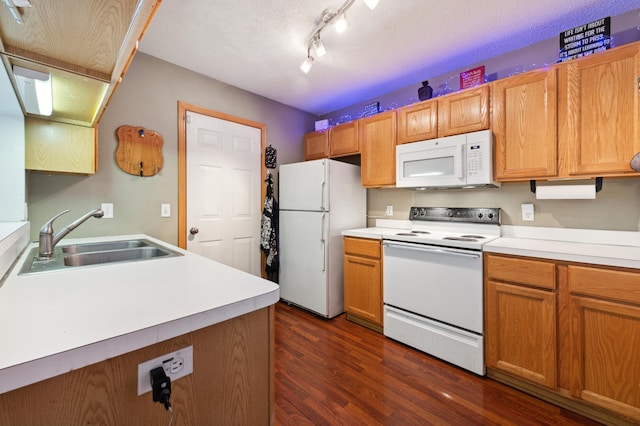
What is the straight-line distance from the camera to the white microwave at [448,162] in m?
2.09

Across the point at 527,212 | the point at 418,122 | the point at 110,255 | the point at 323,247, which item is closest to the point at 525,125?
the point at 527,212

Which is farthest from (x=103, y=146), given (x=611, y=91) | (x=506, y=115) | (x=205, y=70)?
(x=611, y=91)

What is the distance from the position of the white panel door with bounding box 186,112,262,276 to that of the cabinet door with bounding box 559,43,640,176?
2.69 meters

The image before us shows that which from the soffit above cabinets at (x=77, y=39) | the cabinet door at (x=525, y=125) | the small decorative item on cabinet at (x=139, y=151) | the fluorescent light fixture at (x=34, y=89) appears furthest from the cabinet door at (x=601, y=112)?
the small decorative item on cabinet at (x=139, y=151)

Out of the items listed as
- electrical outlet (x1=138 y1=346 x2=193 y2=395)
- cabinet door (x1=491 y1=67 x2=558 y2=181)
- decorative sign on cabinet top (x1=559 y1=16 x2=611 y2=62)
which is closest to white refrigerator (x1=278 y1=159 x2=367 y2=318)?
cabinet door (x1=491 y1=67 x2=558 y2=181)

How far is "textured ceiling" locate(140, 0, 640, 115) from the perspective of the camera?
5.89ft

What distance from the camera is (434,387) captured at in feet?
5.80

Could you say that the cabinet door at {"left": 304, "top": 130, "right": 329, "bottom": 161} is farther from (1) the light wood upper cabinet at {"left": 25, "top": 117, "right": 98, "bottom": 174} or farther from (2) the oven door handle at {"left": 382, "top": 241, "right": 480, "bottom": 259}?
(1) the light wood upper cabinet at {"left": 25, "top": 117, "right": 98, "bottom": 174}

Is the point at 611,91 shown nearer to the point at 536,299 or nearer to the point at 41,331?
the point at 536,299

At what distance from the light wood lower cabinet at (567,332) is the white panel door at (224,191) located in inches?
89.3

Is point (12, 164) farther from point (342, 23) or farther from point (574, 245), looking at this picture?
point (574, 245)

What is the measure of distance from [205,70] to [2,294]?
2403 millimetres

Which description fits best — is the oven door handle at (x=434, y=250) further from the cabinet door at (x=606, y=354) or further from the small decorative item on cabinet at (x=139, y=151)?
the small decorative item on cabinet at (x=139, y=151)

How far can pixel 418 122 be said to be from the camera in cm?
249
